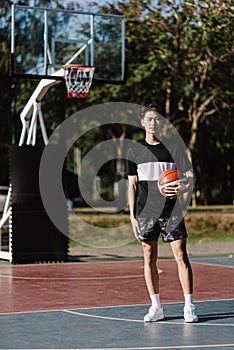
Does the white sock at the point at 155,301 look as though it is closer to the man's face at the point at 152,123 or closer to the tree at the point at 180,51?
the man's face at the point at 152,123

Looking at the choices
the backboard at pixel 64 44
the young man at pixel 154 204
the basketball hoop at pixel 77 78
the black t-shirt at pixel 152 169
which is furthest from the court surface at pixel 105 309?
the backboard at pixel 64 44

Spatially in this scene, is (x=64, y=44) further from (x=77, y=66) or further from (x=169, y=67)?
(x=169, y=67)

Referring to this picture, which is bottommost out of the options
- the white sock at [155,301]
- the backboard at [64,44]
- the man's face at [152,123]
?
the white sock at [155,301]

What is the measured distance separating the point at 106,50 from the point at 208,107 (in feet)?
60.1

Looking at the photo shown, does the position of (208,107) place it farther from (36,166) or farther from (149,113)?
(149,113)

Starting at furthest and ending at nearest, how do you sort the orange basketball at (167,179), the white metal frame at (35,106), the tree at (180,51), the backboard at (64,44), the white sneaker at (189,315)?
the tree at (180,51) < the backboard at (64,44) < the white metal frame at (35,106) < the orange basketball at (167,179) < the white sneaker at (189,315)

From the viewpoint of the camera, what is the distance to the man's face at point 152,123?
28.2 ft

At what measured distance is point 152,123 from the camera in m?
8.60

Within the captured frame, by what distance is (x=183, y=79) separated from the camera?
32312 mm

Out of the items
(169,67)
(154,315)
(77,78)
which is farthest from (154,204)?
(169,67)

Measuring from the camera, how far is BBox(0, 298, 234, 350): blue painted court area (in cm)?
712

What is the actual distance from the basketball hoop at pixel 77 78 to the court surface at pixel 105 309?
4188mm

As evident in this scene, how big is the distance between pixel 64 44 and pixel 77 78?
1455mm

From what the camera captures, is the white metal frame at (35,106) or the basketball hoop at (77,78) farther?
the basketball hoop at (77,78)
